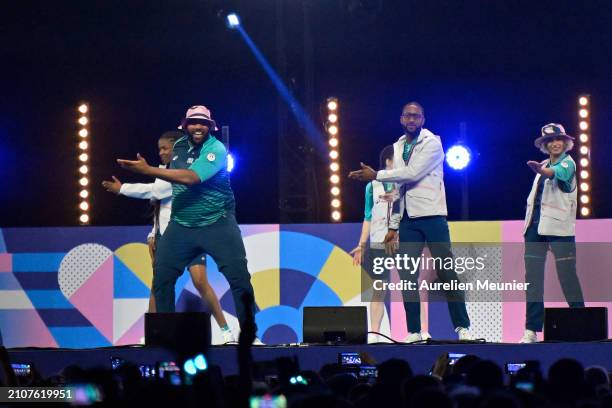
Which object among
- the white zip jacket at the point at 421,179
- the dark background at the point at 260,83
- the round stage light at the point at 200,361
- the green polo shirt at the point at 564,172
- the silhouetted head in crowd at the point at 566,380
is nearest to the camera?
the round stage light at the point at 200,361

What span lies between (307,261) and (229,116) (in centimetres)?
417

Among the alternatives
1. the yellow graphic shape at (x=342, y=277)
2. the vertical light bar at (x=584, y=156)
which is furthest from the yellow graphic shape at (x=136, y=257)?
the vertical light bar at (x=584, y=156)

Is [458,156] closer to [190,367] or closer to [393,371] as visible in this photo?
[393,371]

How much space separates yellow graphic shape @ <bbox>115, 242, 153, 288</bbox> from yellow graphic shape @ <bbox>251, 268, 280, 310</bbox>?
3.73 ft

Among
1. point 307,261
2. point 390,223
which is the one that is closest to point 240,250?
point 390,223

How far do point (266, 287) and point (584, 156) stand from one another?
16.1 ft

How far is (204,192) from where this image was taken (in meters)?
10.7

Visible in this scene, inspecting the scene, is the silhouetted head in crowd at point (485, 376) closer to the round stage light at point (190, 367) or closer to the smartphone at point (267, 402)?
the smartphone at point (267, 402)

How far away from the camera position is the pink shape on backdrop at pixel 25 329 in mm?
12836

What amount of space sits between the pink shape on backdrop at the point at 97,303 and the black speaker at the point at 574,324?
15.2ft

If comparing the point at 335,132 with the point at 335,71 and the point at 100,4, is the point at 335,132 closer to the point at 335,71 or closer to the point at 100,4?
the point at 335,71

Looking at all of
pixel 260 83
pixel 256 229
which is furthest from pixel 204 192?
pixel 260 83

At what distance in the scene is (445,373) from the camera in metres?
8.80

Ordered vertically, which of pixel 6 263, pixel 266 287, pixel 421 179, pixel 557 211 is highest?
pixel 421 179
